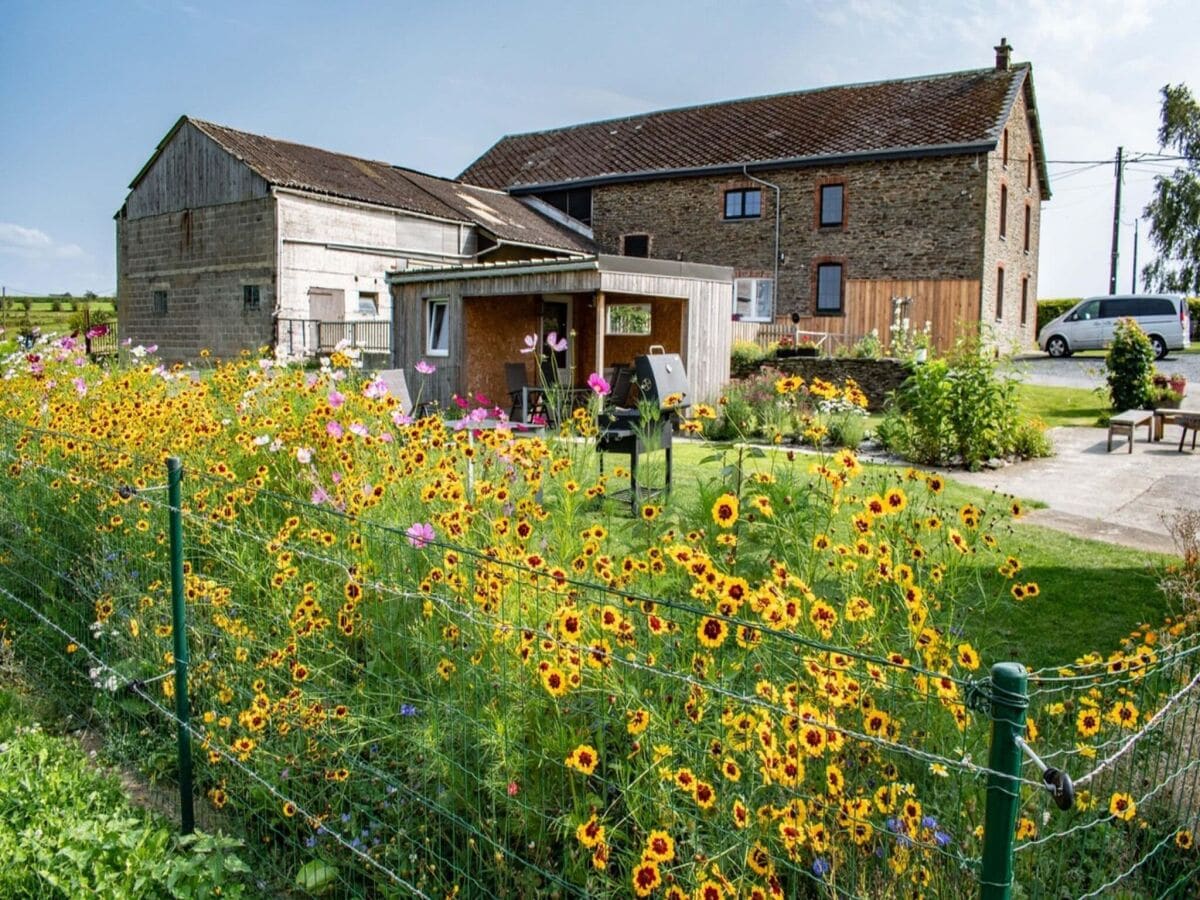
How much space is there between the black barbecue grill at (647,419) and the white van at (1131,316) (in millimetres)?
19162

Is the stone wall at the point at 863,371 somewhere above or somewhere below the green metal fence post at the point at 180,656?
above

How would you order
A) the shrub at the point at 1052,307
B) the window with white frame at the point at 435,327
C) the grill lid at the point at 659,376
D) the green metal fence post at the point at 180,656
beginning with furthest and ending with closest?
the shrub at the point at 1052,307 < the window with white frame at the point at 435,327 < the grill lid at the point at 659,376 < the green metal fence post at the point at 180,656

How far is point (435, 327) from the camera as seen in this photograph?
1753cm

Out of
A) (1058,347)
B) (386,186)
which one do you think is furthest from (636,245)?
(1058,347)

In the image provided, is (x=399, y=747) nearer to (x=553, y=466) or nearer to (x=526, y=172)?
(x=553, y=466)

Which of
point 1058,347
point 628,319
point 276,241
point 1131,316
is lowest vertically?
point 1058,347

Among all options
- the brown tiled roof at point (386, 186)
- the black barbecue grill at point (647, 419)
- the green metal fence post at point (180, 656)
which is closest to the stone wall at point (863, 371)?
the black barbecue grill at point (647, 419)

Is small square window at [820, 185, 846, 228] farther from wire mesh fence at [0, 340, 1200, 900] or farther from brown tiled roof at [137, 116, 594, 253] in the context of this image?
wire mesh fence at [0, 340, 1200, 900]

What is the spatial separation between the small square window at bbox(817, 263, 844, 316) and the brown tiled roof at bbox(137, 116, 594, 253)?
7249mm

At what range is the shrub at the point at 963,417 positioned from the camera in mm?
10594

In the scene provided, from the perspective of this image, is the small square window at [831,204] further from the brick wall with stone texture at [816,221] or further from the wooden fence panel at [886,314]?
the wooden fence panel at [886,314]

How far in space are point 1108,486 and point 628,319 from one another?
33.0 feet

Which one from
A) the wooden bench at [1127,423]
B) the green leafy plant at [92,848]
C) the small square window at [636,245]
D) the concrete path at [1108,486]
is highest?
the small square window at [636,245]

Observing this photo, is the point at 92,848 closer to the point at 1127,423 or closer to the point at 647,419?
the point at 647,419
